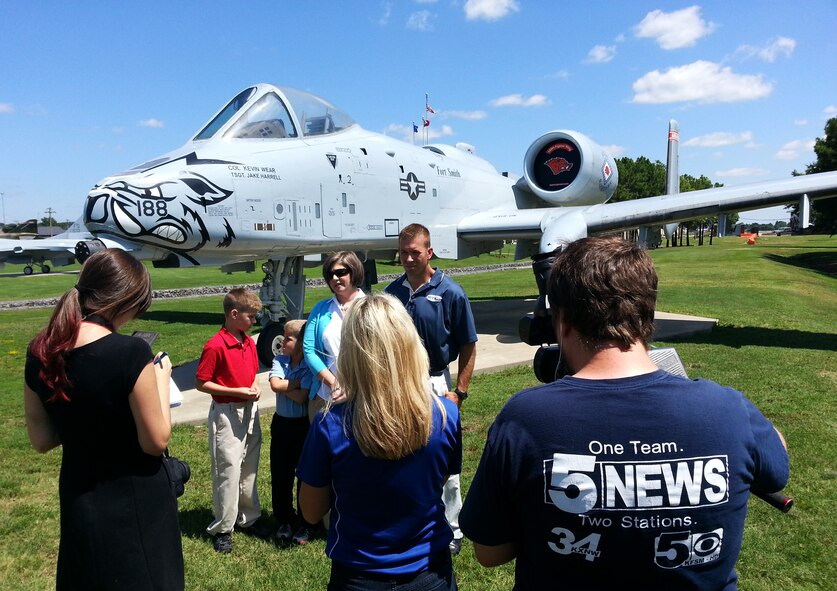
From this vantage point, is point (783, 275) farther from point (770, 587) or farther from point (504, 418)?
point (504, 418)

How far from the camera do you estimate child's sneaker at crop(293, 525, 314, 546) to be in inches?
159

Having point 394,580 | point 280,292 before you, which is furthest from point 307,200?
point 394,580

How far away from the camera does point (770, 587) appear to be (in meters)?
3.38

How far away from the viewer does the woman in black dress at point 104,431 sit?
2.20m

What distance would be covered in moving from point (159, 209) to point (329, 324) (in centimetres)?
404

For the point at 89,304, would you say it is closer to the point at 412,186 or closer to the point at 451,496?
the point at 451,496

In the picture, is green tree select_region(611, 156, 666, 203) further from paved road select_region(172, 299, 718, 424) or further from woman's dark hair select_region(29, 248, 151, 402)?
woman's dark hair select_region(29, 248, 151, 402)

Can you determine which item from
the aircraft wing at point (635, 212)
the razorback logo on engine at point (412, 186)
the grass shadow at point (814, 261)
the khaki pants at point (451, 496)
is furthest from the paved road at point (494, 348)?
the grass shadow at point (814, 261)

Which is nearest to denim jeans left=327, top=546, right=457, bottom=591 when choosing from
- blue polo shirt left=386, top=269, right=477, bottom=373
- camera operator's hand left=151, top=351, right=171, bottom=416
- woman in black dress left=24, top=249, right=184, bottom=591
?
woman in black dress left=24, top=249, right=184, bottom=591

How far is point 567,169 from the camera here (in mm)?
13281

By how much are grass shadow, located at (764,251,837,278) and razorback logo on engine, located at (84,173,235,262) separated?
102 ft

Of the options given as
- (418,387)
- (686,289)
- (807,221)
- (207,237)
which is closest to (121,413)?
(418,387)

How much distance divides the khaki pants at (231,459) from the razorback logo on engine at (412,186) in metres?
6.54

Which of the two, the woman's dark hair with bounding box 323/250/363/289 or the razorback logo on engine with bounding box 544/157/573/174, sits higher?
the razorback logo on engine with bounding box 544/157/573/174
